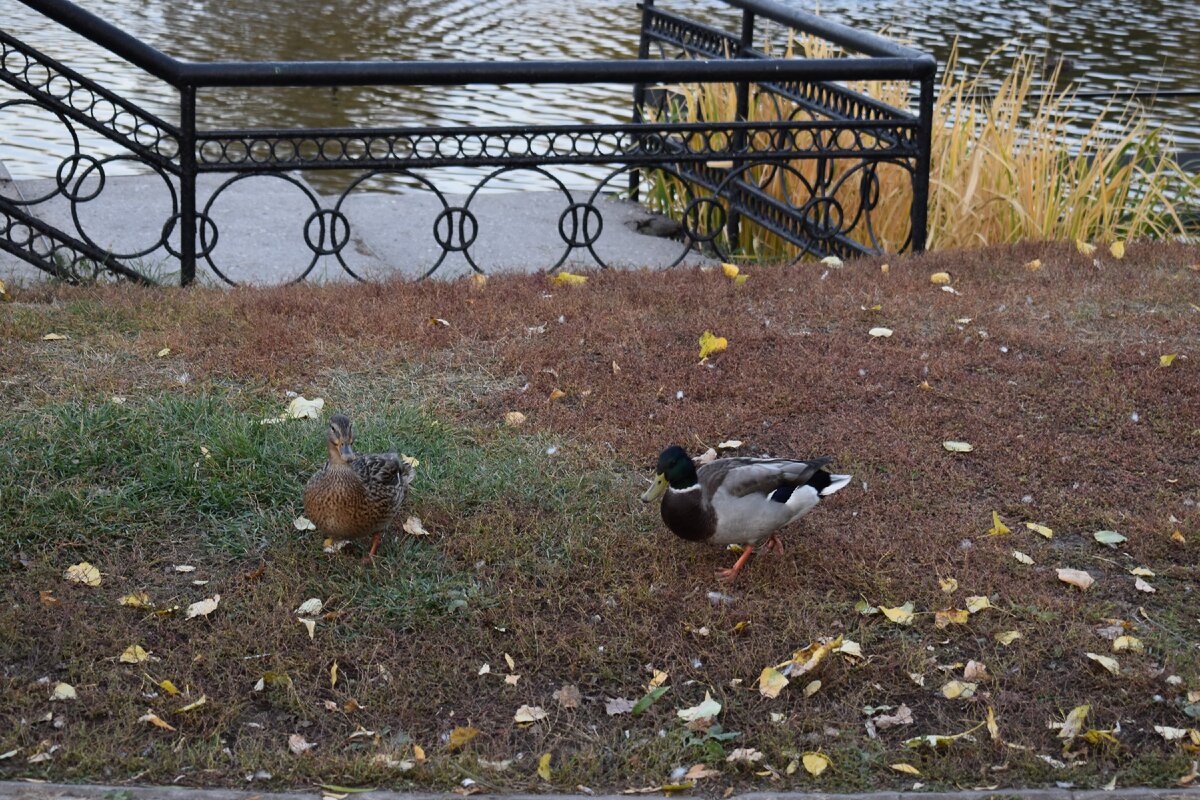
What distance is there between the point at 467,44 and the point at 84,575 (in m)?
10.8

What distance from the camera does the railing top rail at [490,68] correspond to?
6.17m

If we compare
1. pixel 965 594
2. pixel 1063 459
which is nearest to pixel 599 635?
pixel 965 594

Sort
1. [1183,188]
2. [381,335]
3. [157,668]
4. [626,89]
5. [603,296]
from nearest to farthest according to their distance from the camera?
1. [157,668]
2. [381,335]
3. [603,296]
4. [1183,188]
5. [626,89]

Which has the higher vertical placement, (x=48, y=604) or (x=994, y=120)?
(x=994, y=120)

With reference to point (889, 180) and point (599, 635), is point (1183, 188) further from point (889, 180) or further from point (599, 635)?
point (599, 635)

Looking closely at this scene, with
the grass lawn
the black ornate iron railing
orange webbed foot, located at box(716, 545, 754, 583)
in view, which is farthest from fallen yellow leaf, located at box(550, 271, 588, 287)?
orange webbed foot, located at box(716, 545, 754, 583)

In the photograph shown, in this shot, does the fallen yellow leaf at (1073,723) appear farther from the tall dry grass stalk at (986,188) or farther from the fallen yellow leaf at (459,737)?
the tall dry grass stalk at (986,188)

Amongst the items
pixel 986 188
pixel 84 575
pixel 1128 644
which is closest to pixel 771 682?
pixel 1128 644

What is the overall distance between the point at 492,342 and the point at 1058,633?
2801 millimetres

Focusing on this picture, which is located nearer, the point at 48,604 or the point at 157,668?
the point at 157,668

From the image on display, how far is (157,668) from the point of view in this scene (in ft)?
12.0

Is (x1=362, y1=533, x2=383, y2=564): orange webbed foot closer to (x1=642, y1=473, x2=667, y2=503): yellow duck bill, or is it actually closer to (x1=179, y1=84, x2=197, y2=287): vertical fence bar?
(x1=642, y1=473, x2=667, y2=503): yellow duck bill

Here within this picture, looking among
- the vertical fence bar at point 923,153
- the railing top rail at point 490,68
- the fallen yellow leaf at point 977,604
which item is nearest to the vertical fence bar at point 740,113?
the railing top rail at point 490,68

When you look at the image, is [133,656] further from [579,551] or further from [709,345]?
[709,345]
